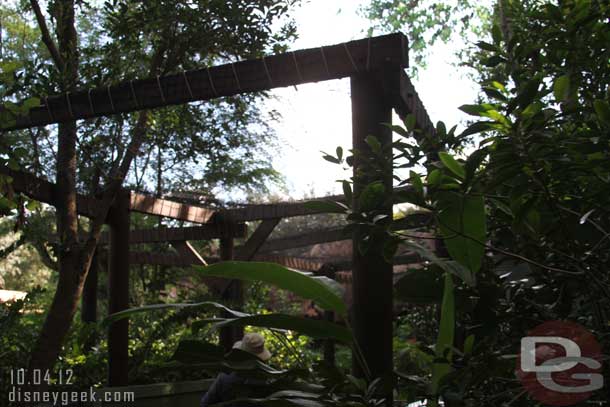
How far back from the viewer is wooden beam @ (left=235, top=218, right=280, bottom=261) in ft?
21.0

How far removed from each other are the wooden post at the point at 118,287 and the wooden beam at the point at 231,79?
167cm

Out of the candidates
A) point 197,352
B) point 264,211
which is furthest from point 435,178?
point 264,211

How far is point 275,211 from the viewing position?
5.87m

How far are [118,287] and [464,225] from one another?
421 centimetres

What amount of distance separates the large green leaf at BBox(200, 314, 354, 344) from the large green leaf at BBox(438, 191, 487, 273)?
0.23 m

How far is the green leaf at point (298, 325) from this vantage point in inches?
38.4

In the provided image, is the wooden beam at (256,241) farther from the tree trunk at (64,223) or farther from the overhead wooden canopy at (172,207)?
the tree trunk at (64,223)

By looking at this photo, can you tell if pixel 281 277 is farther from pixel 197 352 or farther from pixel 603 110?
pixel 603 110

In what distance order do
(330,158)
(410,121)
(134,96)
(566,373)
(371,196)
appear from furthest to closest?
(134,96) < (330,158) < (410,121) < (371,196) < (566,373)

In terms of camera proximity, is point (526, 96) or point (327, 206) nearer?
point (526, 96)

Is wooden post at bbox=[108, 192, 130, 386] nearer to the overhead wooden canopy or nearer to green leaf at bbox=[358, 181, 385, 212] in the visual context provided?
the overhead wooden canopy

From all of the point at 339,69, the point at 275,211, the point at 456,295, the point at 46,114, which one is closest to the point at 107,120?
the point at 275,211

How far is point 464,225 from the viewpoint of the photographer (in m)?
1.02

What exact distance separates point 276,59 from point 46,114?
1329 millimetres
